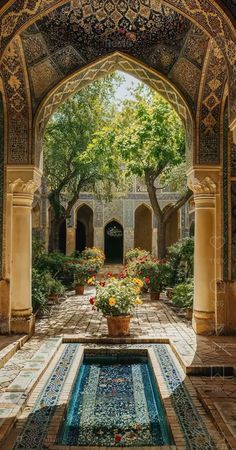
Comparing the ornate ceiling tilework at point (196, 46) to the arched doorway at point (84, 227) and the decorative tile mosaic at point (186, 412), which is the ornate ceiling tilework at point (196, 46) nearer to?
the decorative tile mosaic at point (186, 412)

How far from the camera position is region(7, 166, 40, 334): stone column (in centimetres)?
848

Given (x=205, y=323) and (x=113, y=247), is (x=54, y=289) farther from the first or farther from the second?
(x=113, y=247)

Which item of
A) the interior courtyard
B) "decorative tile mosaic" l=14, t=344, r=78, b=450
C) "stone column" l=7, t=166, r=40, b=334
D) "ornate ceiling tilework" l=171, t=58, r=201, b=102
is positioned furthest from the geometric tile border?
"ornate ceiling tilework" l=171, t=58, r=201, b=102

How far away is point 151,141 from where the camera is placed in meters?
13.7

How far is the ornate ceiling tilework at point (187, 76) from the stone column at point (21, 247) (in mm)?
3270

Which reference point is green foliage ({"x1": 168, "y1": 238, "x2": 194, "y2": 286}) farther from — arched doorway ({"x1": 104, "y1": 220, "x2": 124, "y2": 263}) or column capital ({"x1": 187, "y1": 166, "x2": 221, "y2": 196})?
arched doorway ({"x1": 104, "y1": 220, "x2": 124, "y2": 263})

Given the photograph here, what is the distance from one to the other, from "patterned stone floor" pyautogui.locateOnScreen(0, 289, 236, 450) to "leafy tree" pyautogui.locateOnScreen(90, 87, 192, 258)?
4729 millimetres

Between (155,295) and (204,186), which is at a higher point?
(204,186)

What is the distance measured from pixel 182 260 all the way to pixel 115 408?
8.77 meters

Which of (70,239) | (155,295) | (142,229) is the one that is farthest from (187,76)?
(142,229)

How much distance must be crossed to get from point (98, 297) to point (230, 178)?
347 cm

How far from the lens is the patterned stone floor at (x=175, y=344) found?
5.19 metres

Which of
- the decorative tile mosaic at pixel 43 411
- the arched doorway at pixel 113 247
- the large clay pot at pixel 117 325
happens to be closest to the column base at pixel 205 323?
the large clay pot at pixel 117 325

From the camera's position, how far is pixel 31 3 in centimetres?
604
